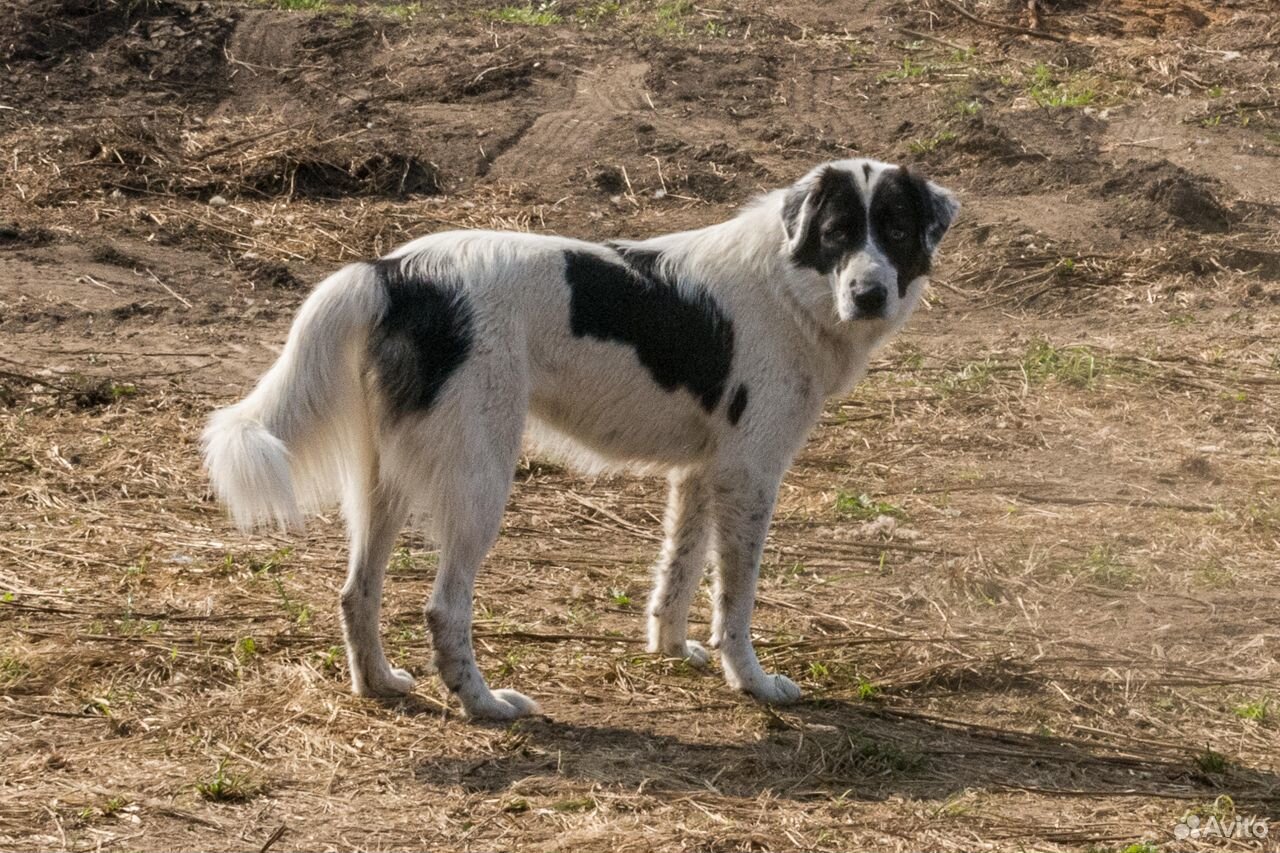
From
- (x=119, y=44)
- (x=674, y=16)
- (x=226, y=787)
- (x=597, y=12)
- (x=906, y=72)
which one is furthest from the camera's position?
(x=597, y=12)

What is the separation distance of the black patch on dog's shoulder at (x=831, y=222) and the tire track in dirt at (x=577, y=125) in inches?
260

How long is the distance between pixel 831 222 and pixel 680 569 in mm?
1374

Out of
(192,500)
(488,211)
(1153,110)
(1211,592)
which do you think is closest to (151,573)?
(192,500)

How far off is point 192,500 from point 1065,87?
9.48 metres

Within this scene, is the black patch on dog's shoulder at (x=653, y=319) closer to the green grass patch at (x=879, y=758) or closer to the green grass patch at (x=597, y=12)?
the green grass patch at (x=879, y=758)

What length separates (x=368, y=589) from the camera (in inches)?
201

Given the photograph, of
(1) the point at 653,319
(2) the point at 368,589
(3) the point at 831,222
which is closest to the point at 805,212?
(3) the point at 831,222

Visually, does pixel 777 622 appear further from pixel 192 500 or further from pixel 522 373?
pixel 192 500

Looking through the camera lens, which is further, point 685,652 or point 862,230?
point 685,652

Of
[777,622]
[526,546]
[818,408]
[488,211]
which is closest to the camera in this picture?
[818,408]

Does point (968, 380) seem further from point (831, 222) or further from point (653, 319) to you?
point (653, 319)

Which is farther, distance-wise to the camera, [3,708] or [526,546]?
[526,546]

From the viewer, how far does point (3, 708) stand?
16.0 ft

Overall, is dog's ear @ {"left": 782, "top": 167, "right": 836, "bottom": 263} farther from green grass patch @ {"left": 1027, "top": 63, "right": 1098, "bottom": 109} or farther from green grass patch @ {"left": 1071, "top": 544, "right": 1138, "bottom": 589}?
green grass patch @ {"left": 1027, "top": 63, "right": 1098, "bottom": 109}
